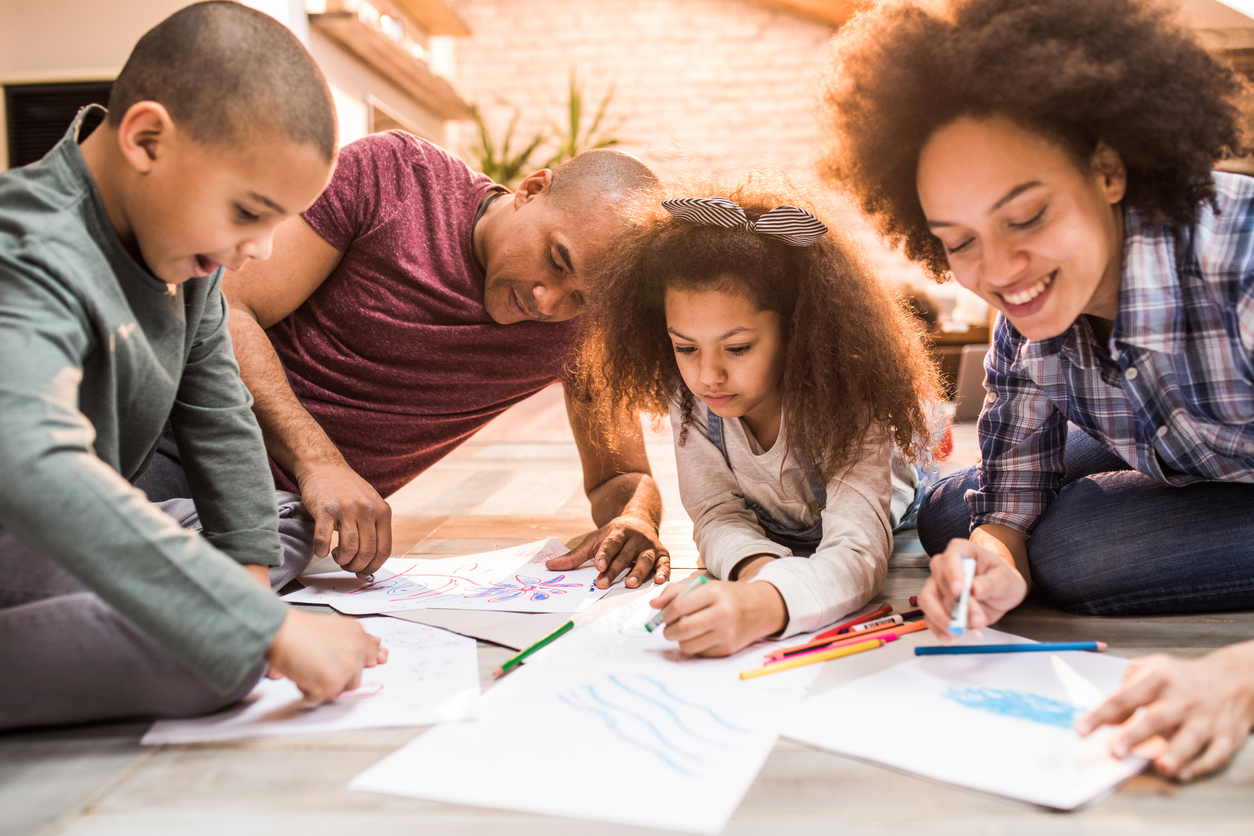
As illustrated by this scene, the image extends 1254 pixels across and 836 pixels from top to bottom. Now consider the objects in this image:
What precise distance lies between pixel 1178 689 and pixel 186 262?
2.91 ft

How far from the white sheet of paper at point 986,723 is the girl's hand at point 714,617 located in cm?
11

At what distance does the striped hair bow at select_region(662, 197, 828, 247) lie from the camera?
1028 mm

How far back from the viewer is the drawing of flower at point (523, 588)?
1.09m

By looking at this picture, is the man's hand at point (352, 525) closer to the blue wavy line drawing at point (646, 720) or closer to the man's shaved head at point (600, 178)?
the blue wavy line drawing at point (646, 720)

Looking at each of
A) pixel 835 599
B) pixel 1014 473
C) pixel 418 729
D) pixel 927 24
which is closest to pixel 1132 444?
pixel 1014 473

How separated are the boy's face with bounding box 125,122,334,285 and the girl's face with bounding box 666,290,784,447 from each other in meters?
0.47

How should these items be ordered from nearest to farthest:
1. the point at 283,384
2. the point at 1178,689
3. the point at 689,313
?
1. the point at 1178,689
2. the point at 689,313
3. the point at 283,384

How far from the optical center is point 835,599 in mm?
942

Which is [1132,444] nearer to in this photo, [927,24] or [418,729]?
[927,24]

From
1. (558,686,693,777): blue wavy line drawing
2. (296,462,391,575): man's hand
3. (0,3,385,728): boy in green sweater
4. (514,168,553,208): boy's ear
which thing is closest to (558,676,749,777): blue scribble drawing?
(558,686,693,777): blue wavy line drawing

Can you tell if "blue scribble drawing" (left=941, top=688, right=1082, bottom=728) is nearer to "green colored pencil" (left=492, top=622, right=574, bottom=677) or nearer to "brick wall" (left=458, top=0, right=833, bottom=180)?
"green colored pencil" (left=492, top=622, right=574, bottom=677)

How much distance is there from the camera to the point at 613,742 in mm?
690

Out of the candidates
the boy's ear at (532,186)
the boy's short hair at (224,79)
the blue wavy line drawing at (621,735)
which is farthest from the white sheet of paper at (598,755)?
the boy's ear at (532,186)

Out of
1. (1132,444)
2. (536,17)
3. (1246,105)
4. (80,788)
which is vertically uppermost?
(536,17)
